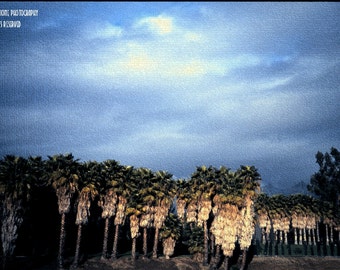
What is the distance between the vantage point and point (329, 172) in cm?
9225

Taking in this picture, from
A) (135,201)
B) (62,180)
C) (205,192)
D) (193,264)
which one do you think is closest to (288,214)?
(205,192)

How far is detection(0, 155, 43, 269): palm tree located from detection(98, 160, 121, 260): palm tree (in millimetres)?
10792

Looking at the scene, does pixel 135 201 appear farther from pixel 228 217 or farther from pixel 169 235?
pixel 228 217

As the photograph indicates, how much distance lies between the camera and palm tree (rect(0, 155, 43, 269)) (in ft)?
132

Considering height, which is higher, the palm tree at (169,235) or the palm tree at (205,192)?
the palm tree at (205,192)

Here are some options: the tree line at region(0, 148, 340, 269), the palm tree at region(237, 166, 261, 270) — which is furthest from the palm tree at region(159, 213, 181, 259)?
the palm tree at region(237, 166, 261, 270)

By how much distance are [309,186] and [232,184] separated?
52597 mm

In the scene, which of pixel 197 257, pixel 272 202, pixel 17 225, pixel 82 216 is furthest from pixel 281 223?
pixel 17 225

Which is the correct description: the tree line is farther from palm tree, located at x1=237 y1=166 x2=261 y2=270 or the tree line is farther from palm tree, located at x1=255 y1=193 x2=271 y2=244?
palm tree, located at x1=255 y1=193 x2=271 y2=244

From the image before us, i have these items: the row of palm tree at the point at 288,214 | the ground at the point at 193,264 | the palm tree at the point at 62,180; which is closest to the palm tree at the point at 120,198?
the ground at the point at 193,264

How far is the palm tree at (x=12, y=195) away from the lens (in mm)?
40219

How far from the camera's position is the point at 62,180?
43406 millimetres

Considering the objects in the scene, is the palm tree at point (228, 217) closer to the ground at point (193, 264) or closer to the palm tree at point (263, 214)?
the ground at point (193, 264)

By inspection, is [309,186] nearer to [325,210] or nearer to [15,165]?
[325,210]
